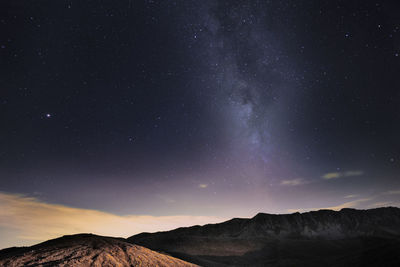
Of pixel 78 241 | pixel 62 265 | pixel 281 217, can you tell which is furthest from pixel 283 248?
pixel 62 265

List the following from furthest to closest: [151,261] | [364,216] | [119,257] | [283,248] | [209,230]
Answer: [364,216], [209,230], [283,248], [151,261], [119,257]

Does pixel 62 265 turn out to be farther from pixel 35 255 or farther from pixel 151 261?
pixel 151 261

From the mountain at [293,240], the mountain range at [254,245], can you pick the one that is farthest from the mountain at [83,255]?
the mountain at [293,240]

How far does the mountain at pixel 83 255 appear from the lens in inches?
1091

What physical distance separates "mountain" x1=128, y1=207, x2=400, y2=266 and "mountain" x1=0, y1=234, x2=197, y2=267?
23870mm

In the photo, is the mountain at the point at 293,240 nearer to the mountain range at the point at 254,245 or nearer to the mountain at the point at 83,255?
the mountain range at the point at 254,245

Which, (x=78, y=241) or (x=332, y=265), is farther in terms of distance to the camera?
(x=332, y=265)

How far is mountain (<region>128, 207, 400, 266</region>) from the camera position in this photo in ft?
200

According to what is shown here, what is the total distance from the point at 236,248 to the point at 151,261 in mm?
56475

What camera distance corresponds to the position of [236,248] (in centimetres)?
8212

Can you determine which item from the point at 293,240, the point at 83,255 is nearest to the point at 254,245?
the point at 293,240

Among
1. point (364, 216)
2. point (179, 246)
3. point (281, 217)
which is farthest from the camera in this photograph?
point (364, 216)

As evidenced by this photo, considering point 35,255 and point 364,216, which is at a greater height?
point 364,216

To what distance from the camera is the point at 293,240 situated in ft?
339
